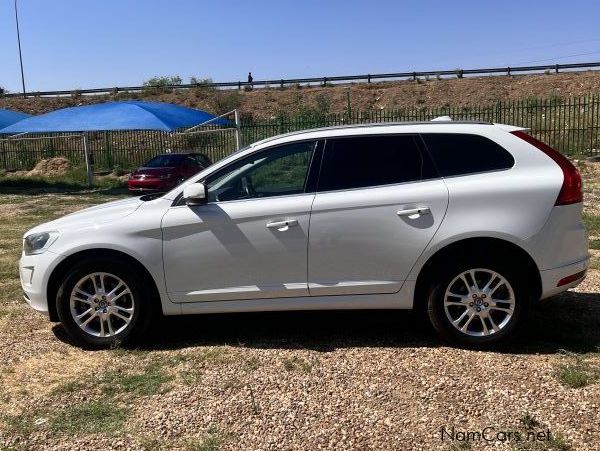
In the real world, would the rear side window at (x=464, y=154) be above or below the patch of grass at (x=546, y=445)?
above

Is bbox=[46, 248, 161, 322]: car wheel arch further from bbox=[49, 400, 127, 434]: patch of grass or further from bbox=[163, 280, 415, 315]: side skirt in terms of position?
bbox=[49, 400, 127, 434]: patch of grass

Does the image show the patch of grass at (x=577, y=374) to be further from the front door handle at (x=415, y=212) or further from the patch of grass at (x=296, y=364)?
the patch of grass at (x=296, y=364)

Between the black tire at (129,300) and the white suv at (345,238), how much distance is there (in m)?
0.01

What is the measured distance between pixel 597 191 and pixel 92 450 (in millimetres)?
13814

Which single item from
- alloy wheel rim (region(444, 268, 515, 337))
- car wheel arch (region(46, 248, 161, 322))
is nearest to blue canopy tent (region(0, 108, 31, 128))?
car wheel arch (region(46, 248, 161, 322))

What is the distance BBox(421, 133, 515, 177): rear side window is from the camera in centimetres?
477

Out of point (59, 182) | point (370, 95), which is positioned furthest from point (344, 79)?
point (59, 182)

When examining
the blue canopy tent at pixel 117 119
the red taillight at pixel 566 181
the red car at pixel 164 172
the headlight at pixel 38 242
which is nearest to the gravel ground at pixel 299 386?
the headlight at pixel 38 242

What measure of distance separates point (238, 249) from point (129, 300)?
100 cm

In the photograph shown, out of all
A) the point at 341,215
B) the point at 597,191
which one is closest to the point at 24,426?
the point at 341,215

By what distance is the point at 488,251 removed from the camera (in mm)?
4656

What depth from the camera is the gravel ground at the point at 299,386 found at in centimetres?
354

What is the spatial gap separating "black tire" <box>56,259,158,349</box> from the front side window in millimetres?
879

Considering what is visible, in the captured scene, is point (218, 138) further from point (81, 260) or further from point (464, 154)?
point (464, 154)
